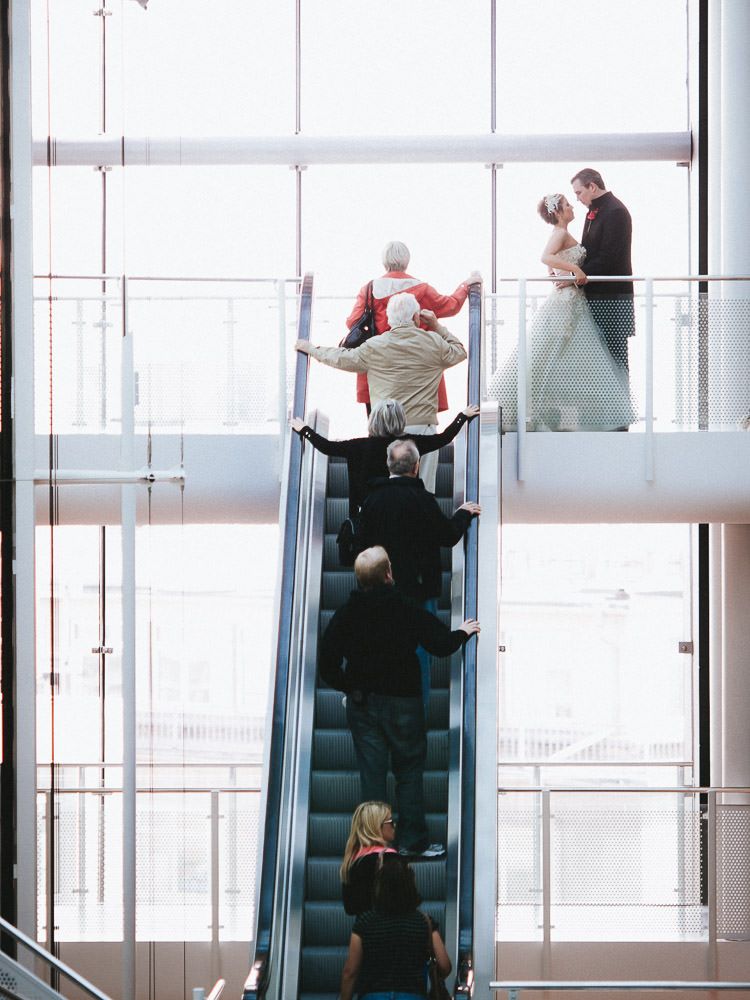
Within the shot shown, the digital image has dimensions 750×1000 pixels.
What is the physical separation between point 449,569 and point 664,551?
6219mm

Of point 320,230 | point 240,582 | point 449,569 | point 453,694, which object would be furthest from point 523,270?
point 453,694

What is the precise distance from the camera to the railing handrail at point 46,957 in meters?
3.54

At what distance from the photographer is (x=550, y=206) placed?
9.27 meters

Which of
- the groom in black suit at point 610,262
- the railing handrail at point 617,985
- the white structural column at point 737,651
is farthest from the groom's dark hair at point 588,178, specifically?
the railing handrail at point 617,985

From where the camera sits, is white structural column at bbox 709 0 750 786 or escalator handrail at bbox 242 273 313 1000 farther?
white structural column at bbox 709 0 750 786

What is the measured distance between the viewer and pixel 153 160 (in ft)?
15.6

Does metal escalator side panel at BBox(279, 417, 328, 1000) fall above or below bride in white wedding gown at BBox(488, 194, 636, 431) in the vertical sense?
below

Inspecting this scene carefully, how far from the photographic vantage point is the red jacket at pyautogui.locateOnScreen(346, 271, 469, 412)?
866 cm

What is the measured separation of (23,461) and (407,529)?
318 cm

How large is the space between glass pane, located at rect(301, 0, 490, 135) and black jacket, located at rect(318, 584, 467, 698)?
8541 mm

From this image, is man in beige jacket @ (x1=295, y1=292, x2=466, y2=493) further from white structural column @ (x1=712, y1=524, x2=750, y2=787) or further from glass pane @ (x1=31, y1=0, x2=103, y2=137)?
white structural column @ (x1=712, y1=524, x2=750, y2=787)

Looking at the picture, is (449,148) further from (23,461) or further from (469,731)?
(23,461)

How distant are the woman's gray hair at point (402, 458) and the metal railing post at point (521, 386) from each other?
8.40 ft

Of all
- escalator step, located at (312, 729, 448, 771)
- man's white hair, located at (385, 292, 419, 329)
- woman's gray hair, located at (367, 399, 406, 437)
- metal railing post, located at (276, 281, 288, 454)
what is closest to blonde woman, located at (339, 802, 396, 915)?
escalator step, located at (312, 729, 448, 771)
